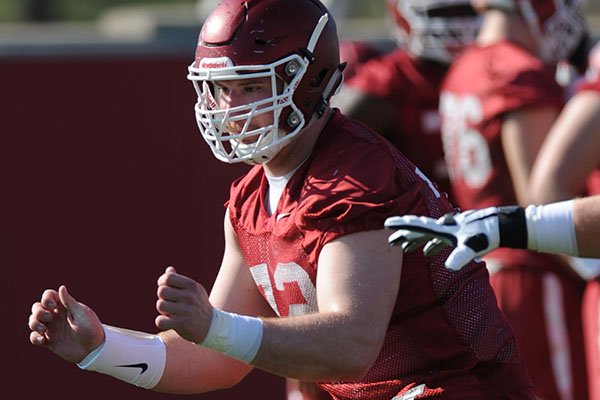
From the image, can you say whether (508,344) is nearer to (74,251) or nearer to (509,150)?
(509,150)

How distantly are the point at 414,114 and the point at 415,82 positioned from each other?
0.14 m

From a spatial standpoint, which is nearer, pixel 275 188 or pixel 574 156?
pixel 275 188

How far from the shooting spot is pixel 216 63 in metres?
3.30

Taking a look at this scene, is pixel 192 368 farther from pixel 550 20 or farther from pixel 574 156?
pixel 550 20

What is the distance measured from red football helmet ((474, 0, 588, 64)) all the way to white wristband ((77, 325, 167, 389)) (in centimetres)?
239

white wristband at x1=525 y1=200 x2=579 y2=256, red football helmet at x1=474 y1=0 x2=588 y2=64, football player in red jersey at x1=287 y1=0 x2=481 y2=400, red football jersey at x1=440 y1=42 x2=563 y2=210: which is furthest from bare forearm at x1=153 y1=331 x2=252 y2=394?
red football helmet at x1=474 y1=0 x2=588 y2=64

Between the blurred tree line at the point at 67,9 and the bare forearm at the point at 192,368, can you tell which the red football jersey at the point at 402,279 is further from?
the blurred tree line at the point at 67,9

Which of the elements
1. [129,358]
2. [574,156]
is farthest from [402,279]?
[574,156]

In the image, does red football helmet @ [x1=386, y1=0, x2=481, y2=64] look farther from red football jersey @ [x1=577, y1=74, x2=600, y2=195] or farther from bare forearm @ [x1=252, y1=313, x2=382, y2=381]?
bare forearm @ [x1=252, y1=313, x2=382, y2=381]

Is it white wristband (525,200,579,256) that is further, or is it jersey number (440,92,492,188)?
jersey number (440,92,492,188)

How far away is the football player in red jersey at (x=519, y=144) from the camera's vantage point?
497 centimetres

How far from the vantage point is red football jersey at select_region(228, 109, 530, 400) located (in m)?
3.16

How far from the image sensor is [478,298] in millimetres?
3346

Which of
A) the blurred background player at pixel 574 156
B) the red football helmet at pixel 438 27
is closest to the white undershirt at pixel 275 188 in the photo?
the blurred background player at pixel 574 156
